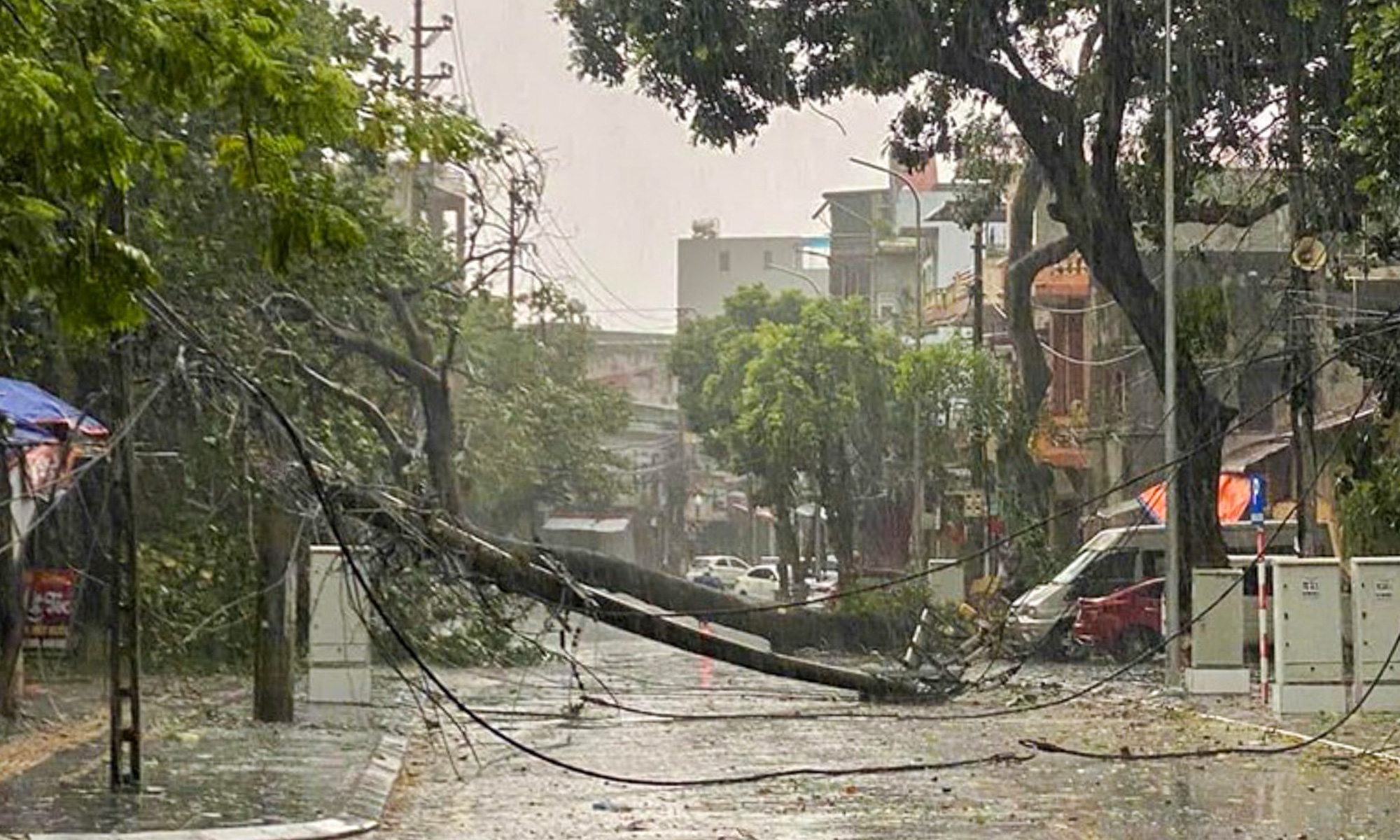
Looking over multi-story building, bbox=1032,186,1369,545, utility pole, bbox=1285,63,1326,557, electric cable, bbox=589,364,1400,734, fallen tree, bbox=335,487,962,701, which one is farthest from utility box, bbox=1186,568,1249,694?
multi-story building, bbox=1032,186,1369,545

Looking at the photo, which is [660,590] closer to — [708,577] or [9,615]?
[9,615]

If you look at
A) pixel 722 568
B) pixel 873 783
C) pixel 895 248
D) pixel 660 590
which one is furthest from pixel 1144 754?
pixel 895 248

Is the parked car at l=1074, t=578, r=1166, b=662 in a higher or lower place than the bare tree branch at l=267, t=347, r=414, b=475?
lower

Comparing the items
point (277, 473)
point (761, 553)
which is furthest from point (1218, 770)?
point (761, 553)

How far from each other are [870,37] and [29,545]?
13.9 m

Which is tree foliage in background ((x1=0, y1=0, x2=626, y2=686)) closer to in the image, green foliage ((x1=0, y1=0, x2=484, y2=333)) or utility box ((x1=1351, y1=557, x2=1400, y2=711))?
green foliage ((x1=0, y1=0, x2=484, y2=333))

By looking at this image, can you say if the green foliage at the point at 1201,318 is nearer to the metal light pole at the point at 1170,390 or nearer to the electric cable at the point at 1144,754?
the metal light pole at the point at 1170,390

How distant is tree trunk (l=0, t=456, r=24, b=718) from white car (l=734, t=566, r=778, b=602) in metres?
41.7

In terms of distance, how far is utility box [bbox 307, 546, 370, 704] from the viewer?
75.7ft

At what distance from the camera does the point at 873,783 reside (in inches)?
719

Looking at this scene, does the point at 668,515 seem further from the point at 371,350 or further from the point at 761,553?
the point at 371,350

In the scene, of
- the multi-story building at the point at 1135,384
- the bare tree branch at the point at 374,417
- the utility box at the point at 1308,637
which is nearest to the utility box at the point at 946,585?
the multi-story building at the point at 1135,384

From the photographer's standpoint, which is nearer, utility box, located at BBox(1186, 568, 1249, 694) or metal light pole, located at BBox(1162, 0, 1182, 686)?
utility box, located at BBox(1186, 568, 1249, 694)

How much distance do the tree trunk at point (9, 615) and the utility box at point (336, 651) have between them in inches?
127
